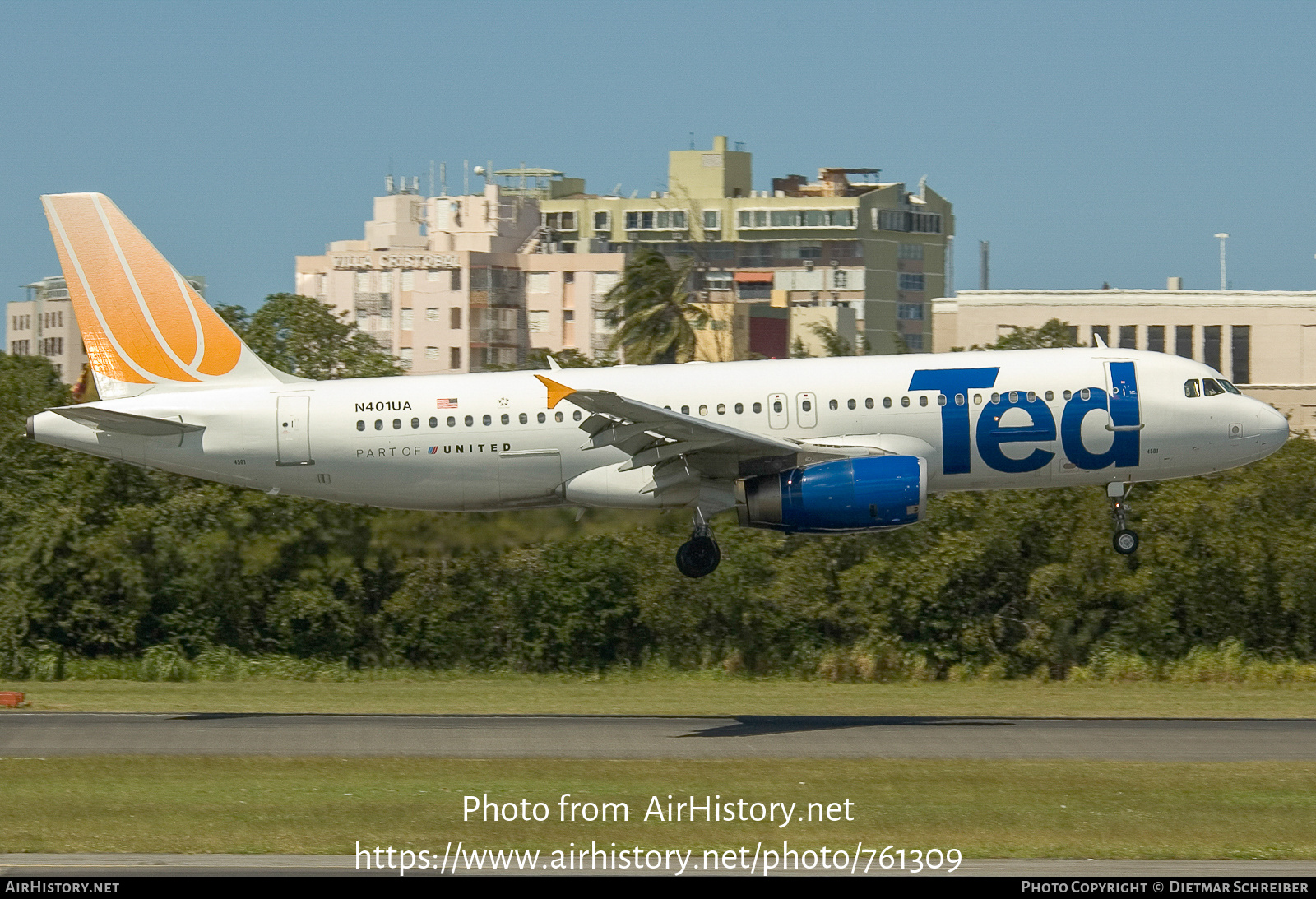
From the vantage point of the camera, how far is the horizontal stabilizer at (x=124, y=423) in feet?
108

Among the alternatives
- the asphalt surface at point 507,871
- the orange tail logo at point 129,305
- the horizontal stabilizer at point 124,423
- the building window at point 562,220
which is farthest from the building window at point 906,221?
the asphalt surface at point 507,871

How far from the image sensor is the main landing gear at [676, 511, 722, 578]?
3375 centimetres

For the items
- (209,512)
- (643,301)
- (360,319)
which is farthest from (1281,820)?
(360,319)

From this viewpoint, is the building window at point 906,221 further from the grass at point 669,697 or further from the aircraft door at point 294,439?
the aircraft door at point 294,439

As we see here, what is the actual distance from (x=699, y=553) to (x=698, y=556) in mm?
68

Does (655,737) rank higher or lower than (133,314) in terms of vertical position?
lower

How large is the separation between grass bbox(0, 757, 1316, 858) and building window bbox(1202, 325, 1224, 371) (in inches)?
2565

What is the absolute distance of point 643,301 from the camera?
9069cm

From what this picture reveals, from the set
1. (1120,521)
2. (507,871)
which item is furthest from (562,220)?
(507,871)

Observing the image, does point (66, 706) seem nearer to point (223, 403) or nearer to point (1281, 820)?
point (223, 403)

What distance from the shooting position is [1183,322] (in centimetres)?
8750

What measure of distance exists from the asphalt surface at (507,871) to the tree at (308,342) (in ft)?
127

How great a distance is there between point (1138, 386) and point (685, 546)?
938 centimetres

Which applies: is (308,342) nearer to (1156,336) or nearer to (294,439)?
(294,439)
